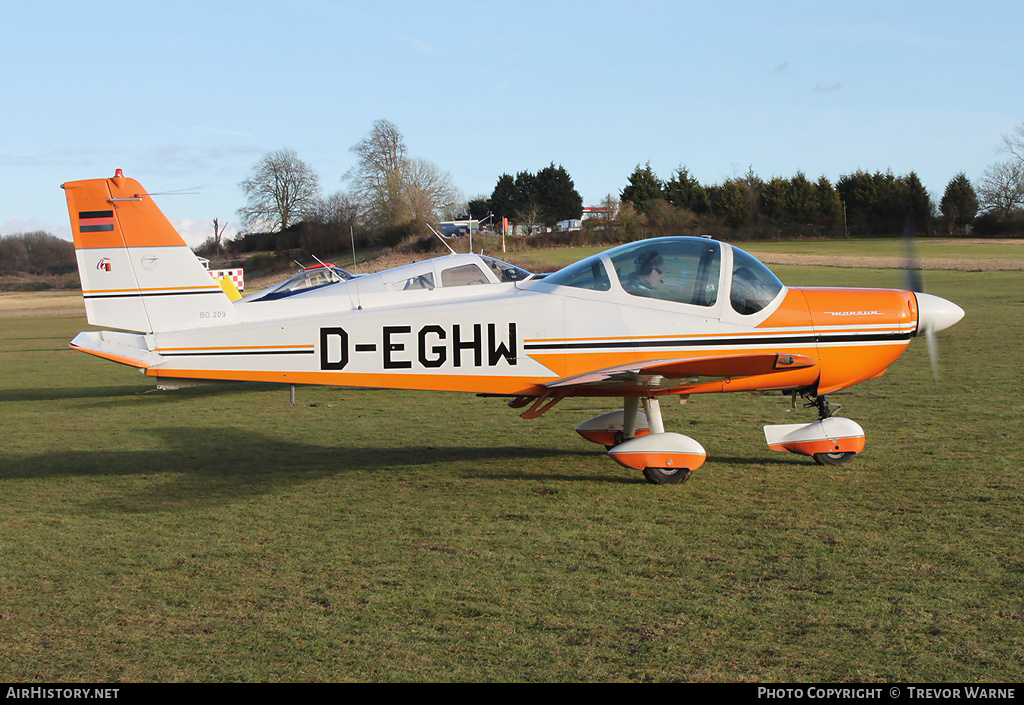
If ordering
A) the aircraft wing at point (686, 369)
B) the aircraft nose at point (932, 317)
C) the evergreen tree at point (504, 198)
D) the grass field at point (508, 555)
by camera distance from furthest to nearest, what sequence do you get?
1. the evergreen tree at point (504, 198)
2. the aircraft nose at point (932, 317)
3. the aircraft wing at point (686, 369)
4. the grass field at point (508, 555)

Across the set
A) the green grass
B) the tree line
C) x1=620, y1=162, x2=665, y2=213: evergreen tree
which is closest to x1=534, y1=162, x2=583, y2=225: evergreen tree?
x1=620, y1=162, x2=665, y2=213: evergreen tree

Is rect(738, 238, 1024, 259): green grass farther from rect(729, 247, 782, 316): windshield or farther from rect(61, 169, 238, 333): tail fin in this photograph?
rect(61, 169, 238, 333): tail fin

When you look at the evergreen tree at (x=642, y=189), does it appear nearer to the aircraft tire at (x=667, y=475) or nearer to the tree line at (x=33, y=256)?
the tree line at (x=33, y=256)

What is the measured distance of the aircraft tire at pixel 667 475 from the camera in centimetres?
698

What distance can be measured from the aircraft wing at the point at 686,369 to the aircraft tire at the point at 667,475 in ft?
2.47

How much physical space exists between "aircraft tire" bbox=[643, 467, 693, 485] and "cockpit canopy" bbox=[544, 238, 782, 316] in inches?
57.5

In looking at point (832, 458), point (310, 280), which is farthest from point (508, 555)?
point (310, 280)

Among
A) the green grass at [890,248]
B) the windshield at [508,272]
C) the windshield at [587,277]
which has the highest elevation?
the windshield at [587,277]

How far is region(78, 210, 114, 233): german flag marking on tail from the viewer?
760 centimetres

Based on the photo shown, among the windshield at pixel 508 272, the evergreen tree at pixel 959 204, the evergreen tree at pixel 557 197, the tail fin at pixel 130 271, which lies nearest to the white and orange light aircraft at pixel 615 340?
the tail fin at pixel 130 271

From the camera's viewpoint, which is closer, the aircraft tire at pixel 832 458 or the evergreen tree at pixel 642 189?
the aircraft tire at pixel 832 458

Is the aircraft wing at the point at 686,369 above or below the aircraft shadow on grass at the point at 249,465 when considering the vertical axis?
above

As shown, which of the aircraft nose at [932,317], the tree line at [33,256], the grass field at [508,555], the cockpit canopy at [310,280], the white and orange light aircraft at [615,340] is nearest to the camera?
the grass field at [508,555]
